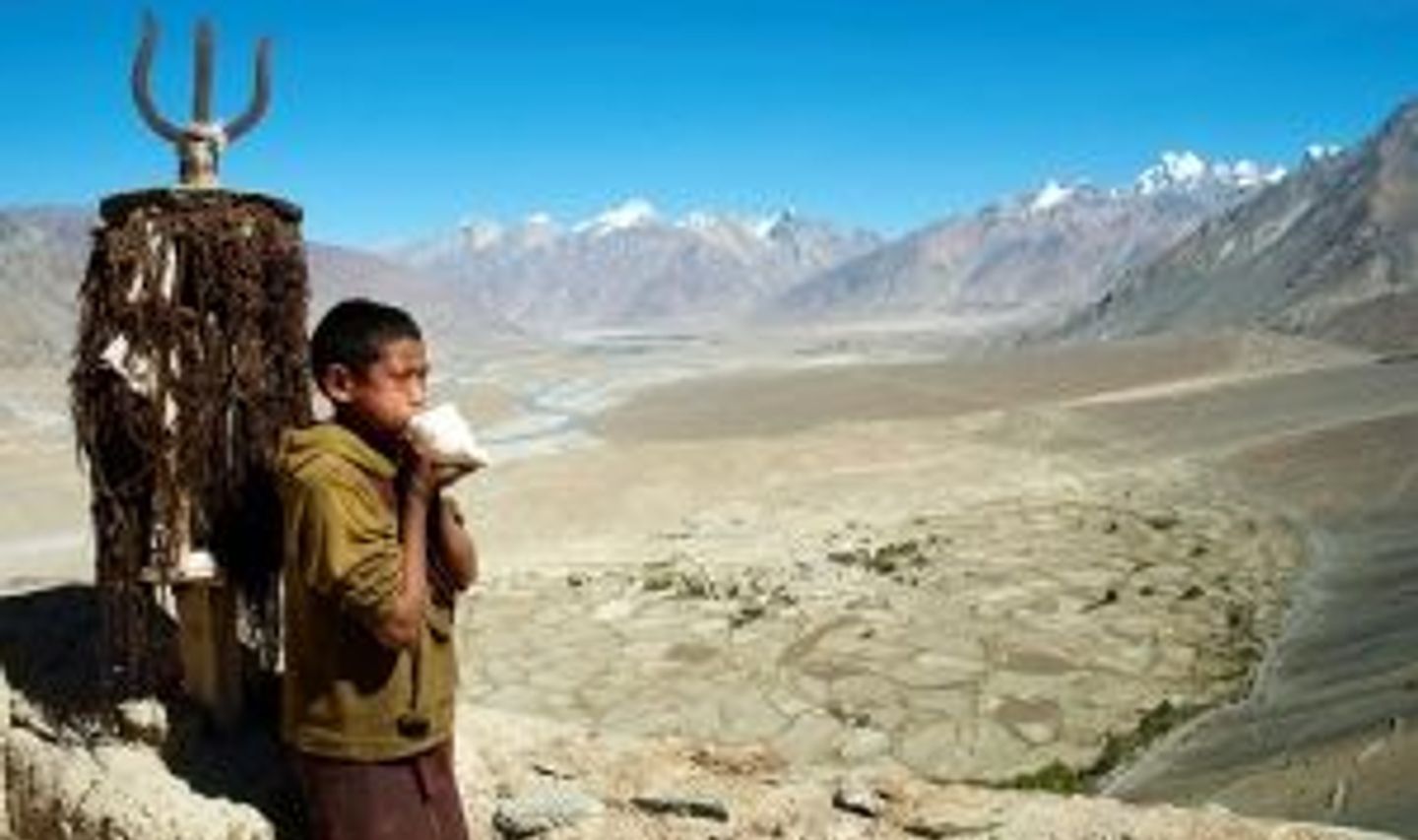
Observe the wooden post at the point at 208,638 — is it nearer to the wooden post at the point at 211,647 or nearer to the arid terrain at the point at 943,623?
the wooden post at the point at 211,647

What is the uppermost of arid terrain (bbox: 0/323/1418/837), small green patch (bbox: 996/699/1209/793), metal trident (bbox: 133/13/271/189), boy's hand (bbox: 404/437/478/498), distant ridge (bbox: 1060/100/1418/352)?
distant ridge (bbox: 1060/100/1418/352)

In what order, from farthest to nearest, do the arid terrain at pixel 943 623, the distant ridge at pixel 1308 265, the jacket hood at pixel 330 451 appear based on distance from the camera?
the distant ridge at pixel 1308 265
the arid terrain at pixel 943 623
the jacket hood at pixel 330 451

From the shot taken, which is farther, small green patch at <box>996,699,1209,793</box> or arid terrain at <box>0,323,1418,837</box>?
small green patch at <box>996,699,1209,793</box>

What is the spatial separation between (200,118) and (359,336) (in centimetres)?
147

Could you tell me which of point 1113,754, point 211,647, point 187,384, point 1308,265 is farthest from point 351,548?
Answer: point 1308,265

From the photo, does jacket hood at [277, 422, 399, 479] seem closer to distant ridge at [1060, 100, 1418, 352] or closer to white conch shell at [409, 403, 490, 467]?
white conch shell at [409, 403, 490, 467]

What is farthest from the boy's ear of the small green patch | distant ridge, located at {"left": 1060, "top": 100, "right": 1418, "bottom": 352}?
distant ridge, located at {"left": 1060, "top": 100, "right": 1418, "bottom": 352}

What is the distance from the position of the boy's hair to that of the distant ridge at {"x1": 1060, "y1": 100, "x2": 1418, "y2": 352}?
6496 centimetres

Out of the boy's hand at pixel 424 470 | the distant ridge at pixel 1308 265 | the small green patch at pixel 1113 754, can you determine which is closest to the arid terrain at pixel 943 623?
the small green patch at pixel 1113 754

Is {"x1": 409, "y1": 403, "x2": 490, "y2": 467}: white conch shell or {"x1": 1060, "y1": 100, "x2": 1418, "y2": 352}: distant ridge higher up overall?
{"x1": 1060, "y1": 100, "x2": 1418, "y2": 352}: distant ridge

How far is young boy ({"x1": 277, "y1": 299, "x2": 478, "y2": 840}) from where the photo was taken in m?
3.87

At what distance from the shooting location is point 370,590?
3830 mm

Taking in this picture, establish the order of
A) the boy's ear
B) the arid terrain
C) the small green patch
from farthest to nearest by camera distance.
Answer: the small green patch
the arid terrain
the boy's ear

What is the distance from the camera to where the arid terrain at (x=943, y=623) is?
6227 millimetres
